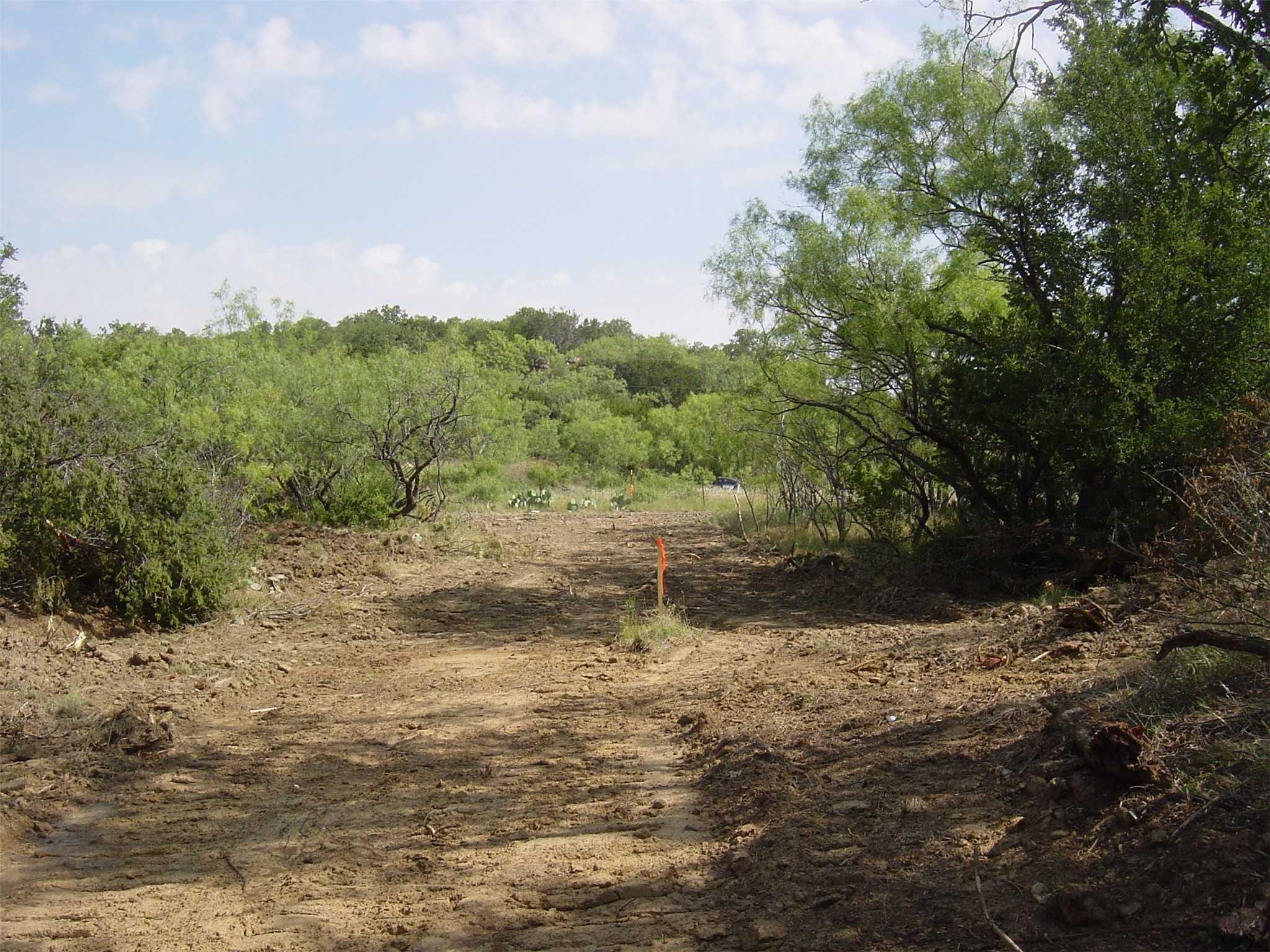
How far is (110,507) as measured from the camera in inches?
418

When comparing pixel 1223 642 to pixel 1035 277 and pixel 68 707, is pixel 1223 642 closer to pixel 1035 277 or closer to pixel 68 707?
pixel 68 707

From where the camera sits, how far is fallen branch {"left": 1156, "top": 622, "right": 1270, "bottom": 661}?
4.73m

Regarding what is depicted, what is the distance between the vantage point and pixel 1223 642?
4.89 metres

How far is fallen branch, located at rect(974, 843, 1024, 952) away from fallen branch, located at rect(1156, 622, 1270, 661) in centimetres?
146

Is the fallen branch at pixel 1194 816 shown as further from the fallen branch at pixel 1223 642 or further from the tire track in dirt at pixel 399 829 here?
the tire track in dirt at pixel 399 829

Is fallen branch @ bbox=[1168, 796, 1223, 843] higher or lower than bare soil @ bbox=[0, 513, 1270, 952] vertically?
higher

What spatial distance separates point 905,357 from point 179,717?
10486 millimetres

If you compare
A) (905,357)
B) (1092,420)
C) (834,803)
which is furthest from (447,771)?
(905,357)

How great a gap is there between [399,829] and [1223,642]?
433 centimetres

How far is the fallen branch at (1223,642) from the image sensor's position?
473cm

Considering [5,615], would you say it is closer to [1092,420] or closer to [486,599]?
[486,599]

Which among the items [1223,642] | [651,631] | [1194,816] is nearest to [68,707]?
[651,631]

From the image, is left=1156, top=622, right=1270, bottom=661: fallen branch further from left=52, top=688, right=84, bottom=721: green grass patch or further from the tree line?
left=52, top=688, right=84, bottom=721: green grass patch

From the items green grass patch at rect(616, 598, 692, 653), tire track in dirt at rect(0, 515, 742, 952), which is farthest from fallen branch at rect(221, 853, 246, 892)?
green grass patch at rect(616, 598, 692, 653)
